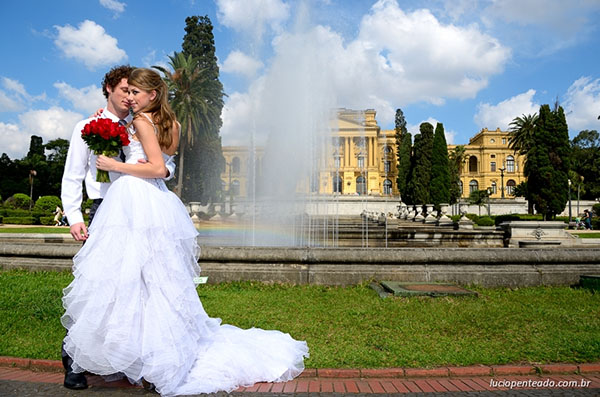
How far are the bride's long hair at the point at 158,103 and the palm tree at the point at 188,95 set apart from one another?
1395 inches

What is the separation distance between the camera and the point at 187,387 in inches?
121

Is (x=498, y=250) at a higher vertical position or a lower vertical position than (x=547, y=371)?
higher

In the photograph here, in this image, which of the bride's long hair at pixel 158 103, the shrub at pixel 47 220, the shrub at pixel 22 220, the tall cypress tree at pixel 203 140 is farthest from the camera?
the tall cypress tree at pixel 203 140

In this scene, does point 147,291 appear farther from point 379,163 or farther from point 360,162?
point 379,163

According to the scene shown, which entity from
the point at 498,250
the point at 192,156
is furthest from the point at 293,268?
the point at 192,156

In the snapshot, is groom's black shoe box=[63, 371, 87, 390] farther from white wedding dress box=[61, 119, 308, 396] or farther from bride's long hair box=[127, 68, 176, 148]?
bride's long hair box=[127, 68, 176, 148]

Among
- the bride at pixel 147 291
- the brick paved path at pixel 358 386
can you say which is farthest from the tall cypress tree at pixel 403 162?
the bride at pixel 147 291

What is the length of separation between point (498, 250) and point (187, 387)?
18.5 ft

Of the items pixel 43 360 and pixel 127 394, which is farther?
pixel 43 360

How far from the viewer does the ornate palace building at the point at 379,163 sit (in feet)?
238

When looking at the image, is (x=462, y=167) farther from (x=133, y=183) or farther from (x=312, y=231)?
(x=133, y=183)

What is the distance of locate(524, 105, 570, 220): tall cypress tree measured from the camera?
3409 cm

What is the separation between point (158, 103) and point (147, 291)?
54.2 inches

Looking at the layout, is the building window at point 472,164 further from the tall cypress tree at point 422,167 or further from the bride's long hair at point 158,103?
the bride's long hair at point 158,103
